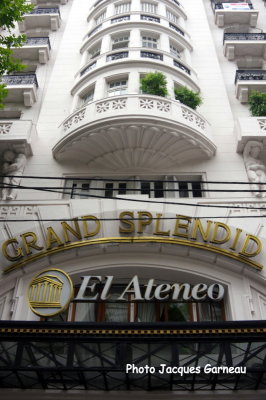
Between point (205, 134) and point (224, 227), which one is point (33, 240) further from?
point (205, 134)

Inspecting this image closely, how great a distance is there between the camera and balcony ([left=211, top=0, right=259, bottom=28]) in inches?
960

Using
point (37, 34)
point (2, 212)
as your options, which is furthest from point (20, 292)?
point (37, 34)

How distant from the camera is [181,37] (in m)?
21.3

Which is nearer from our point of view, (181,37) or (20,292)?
(20,292)

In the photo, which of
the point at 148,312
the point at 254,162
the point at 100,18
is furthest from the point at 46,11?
the point at 148,312

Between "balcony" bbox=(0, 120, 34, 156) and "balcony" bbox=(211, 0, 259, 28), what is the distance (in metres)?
16.0

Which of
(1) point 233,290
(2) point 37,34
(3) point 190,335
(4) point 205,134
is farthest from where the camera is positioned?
(2) point 37,34

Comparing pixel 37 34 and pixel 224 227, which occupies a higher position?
pixel 37 34

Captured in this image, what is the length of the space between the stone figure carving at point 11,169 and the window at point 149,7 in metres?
13.3

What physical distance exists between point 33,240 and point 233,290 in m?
A: 6.65

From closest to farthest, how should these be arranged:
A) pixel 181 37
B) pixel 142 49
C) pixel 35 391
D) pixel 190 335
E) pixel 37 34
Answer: pixel 190 335
pixel 35 391
pixel 142 49
pixel 181 37
pixel 37 34

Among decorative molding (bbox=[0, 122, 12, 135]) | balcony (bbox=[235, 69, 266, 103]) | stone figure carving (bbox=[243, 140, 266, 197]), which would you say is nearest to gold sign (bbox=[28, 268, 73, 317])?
decorative molding (bbox=[0, 122, 12, 135])

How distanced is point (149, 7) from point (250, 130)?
42.0 feet

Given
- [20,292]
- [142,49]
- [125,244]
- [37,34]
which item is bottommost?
[20,292]
